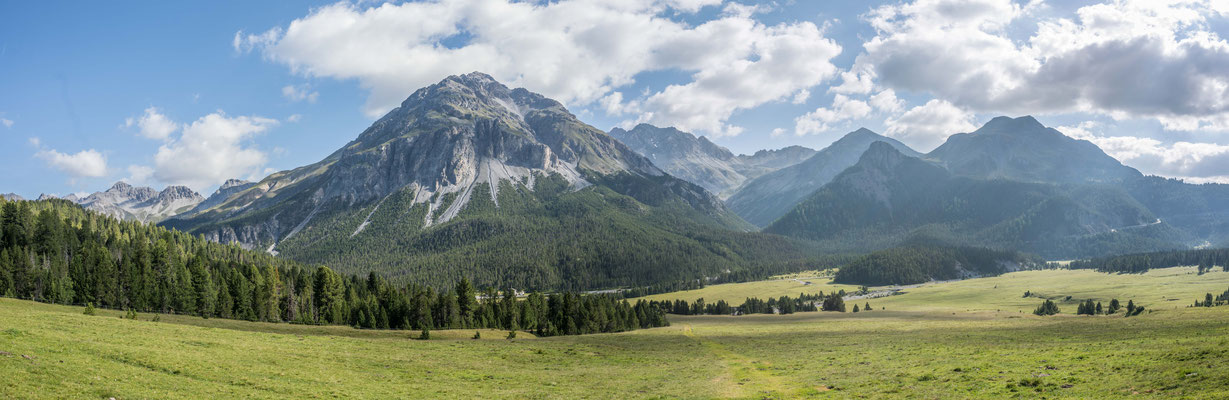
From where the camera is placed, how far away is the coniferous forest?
327ft

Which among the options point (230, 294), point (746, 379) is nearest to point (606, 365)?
point (746, 379)

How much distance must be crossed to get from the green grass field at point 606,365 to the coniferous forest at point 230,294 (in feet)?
103

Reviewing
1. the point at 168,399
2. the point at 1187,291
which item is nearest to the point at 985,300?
the point at 1187,291

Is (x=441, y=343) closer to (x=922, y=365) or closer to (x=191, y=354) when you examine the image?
(x=191, y=354)

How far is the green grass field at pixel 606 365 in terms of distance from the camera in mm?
30516

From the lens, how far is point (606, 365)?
61.1 metres

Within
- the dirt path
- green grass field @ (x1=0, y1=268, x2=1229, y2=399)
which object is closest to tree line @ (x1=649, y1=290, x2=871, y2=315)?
green grass field @ (x1=0, y1=268, x2=1229, y2=399)

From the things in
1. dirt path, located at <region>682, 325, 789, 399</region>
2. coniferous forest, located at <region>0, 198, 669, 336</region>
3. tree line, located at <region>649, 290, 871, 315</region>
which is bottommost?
tree line, located at <region>649, 290, 871, 315</region>

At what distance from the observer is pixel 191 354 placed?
40.4m

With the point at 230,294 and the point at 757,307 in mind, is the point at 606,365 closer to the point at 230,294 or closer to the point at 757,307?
the point at 230,294

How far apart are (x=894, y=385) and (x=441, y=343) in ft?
182

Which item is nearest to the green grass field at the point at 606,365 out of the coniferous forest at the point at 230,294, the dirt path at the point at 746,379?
the dirt path at the point at 746,379

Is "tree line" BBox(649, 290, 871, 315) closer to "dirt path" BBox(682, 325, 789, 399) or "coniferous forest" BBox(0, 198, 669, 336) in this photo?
"coniferous forest" BBox(0, 198, 669, 336)

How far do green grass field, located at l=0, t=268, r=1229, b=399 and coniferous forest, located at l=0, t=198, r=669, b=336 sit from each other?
1231 inches
